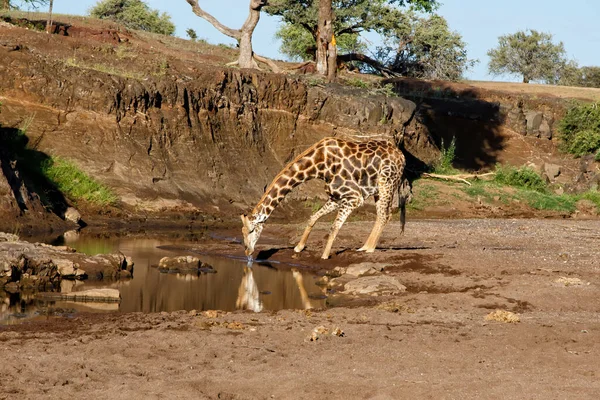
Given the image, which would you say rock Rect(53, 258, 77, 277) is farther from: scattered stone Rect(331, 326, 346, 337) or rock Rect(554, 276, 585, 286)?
rock Rect(554, 276, 585, 286)

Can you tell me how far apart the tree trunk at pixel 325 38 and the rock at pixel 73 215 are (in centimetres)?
1676

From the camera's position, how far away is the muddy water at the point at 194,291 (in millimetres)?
12539

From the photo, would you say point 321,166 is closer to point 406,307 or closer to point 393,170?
point 393,170

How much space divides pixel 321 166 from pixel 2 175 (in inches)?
284

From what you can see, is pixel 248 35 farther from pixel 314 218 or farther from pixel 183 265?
pixel 183 265

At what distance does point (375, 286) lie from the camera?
14.5 m

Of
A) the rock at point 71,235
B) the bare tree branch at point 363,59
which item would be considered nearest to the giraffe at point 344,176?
the rock at point 71,235

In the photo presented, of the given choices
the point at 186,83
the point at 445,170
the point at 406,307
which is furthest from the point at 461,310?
the point at 445,170

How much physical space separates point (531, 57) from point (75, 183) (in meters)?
55.0

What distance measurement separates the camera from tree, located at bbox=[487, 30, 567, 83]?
73500 millimetres

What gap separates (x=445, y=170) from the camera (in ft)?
114

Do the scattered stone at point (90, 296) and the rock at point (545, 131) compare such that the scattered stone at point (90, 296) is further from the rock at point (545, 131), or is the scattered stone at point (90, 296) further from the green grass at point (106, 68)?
the rock at point (545, 131)

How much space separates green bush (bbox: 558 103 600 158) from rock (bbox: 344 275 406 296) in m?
29.9

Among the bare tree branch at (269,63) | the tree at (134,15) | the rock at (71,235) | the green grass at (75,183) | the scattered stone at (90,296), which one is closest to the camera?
the scattered stone at (90,296)
